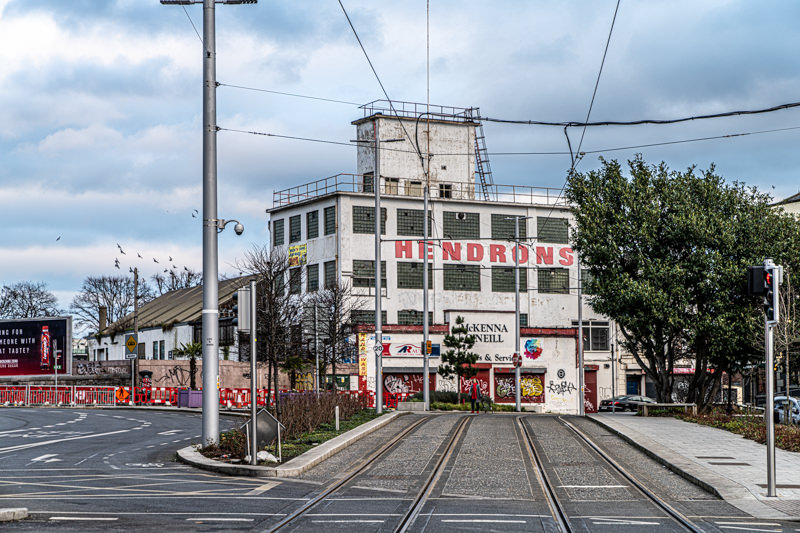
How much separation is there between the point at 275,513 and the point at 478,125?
187 feet

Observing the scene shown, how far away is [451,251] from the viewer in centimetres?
6600

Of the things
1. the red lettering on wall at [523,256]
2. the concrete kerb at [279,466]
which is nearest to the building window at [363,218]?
the red lettering on wall at [523,256]

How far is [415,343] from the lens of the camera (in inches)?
2446

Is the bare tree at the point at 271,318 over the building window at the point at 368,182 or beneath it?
beneath

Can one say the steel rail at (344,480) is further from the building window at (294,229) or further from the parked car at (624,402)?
the building window at (294,229)

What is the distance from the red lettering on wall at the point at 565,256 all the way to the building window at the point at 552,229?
66cm

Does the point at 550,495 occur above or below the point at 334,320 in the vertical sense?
below

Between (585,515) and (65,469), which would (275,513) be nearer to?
(585,515)

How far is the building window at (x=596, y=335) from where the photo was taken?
224ft

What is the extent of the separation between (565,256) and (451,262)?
9.11m

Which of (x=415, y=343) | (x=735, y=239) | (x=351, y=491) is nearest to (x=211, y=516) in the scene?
(x=351, y=491)

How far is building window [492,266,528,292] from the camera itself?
6744 cm

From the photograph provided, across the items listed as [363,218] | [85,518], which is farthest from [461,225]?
[85,518]

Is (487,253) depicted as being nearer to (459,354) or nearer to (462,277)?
(462,277)
